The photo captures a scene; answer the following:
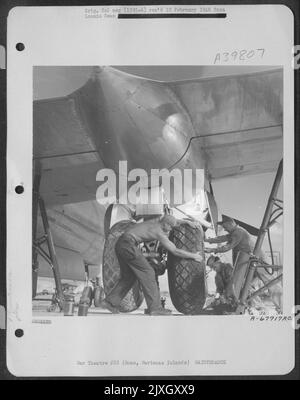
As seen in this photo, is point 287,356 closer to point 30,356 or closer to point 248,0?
point 30,356

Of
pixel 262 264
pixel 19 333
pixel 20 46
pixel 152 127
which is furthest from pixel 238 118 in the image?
pixel 19 333

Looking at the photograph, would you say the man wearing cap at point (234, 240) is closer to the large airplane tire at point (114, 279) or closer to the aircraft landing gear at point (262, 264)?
the aircraft landing gear at point (262, 264)

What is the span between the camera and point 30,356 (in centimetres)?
86

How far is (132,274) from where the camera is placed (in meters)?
0.85

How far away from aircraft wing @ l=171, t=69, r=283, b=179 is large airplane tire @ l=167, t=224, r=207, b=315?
0.34 ft

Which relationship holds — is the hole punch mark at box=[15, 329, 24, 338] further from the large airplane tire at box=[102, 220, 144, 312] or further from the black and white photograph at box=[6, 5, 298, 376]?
the large airplane tire at box=[102, 220, 144, 312]

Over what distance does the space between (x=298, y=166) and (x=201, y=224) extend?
0.19 metres

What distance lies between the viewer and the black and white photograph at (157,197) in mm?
848

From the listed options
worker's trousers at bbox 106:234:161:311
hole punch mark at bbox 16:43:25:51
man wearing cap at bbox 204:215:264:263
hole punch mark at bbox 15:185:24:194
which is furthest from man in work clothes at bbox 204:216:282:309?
hole punch mark at bbox 16:43:25:51

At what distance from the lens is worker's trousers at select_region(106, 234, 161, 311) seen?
85 centimetres

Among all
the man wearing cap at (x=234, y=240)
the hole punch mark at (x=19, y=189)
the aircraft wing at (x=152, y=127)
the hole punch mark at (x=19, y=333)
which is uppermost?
the aircraft wing at (x=152, y=127)

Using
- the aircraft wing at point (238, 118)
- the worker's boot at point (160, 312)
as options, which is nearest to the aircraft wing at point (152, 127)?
the aircraft wing at point (238, 118)
